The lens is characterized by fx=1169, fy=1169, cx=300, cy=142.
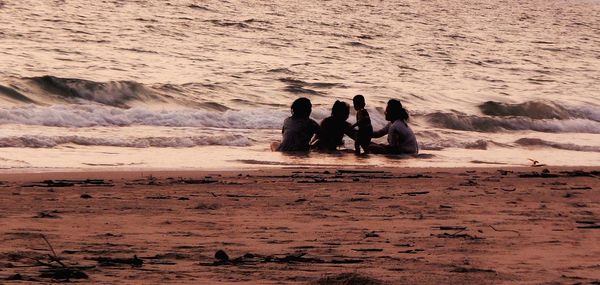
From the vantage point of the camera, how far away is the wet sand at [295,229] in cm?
486

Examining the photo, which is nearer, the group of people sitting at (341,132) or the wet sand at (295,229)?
the wet sand at (295,229)

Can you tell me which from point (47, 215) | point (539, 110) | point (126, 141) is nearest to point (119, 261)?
point (47, 215)

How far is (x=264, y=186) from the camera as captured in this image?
29.0 ft

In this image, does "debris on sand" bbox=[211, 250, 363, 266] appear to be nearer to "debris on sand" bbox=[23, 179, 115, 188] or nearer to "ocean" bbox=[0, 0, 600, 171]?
"debris on sand" bbox=[23, 179, 115, 188]

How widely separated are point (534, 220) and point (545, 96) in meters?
16.3

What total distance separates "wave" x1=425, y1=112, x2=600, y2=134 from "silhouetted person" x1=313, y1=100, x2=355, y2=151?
15.1ft

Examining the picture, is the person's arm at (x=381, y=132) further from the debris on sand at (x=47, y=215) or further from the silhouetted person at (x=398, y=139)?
the debris on sand at (x=47, y=215)

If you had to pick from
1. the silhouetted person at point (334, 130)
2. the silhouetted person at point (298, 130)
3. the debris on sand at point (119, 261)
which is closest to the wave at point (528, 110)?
the silhouetted person at point (334, 130)

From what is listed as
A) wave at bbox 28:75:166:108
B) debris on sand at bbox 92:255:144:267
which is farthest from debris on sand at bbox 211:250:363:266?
wave at bbox 28:75:166:108

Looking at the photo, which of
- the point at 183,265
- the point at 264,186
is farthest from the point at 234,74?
the point at 183,265

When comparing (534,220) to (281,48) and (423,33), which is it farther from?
(423,33)

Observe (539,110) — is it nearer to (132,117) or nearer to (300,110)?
(132,117)

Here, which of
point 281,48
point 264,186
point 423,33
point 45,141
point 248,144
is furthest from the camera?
point 423,33

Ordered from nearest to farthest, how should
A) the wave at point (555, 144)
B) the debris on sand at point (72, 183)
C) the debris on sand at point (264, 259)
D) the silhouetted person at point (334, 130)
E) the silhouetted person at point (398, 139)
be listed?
the debris on sand at point (264, 259), the debris on sand at point (72, 183), the silhouetted person at point (398, 139), the silhouetted person at point (334, 130), the wave at point (555, 144)
